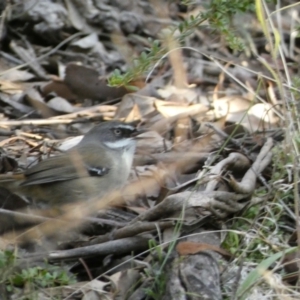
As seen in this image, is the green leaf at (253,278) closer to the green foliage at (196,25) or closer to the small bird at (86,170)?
the green foliage at (196,25)

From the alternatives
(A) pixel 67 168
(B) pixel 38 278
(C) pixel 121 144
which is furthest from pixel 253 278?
(C) pixel 121 144

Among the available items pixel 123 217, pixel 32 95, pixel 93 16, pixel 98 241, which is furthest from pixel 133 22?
pixel 98 241

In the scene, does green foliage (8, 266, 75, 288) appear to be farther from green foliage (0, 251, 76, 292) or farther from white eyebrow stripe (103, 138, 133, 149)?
white eyebrow stripe (103, 138, 133, 149)

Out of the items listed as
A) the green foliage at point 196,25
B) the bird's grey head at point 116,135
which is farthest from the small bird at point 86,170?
the green foliage at point 196,25

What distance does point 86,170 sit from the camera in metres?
6.10

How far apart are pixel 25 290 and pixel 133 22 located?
17.0 ft

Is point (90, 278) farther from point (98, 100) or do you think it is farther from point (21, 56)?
point (21, 56)

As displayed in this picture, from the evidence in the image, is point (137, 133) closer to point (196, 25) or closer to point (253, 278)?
point (196, 25)

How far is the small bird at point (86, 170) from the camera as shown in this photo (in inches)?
229

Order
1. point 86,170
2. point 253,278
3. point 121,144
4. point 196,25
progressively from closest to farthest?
Result: point 253,278
point 196,25
point 86,170
point 121,144

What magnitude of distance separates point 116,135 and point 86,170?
46 centimetres

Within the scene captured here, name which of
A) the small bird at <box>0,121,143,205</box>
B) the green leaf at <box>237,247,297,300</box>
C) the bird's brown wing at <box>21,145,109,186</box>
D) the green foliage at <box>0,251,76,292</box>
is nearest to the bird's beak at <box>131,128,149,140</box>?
the small bird at <box>0,121,143,205</box>

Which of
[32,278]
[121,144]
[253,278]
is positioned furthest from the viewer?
[121,144]

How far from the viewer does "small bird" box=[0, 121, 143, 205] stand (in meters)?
5.82
